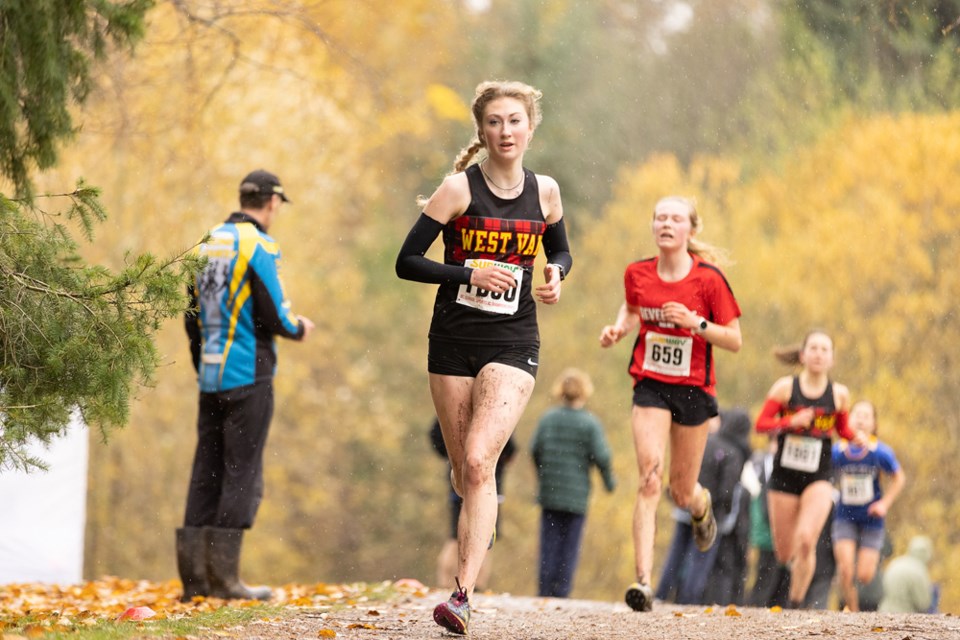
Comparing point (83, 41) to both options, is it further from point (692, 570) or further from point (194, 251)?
point (692, 570)

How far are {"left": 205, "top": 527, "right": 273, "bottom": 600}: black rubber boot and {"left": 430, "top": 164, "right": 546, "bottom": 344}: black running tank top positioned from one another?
2516 millimetres

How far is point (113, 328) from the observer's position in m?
5.91

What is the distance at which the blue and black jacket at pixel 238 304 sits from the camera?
8133 millimetres

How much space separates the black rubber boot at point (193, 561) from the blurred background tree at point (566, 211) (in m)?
11.4

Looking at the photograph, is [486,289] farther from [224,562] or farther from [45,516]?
[45,516]

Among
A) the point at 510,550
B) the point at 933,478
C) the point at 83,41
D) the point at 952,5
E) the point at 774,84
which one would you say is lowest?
the point at 510,550

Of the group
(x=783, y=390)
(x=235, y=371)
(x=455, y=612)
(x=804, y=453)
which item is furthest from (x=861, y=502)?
(x=455, y=612)

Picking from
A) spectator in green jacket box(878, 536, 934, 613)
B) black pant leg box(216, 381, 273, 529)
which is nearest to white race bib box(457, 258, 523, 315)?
black pant leg box(216, 381, 273, 529)

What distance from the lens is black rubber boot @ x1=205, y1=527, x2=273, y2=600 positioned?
8.21 m

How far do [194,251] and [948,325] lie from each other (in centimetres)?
1800

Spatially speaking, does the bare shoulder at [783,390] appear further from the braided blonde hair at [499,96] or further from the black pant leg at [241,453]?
the braided blonde hair at [499,96]

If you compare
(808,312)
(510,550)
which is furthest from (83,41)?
(510,550)

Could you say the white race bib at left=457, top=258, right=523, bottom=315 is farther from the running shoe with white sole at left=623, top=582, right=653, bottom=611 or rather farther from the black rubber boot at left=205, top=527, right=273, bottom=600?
the black rubber boot at left=205, top=527, right=273, bottom=600

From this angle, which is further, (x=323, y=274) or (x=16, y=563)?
(x=323, y=274)
